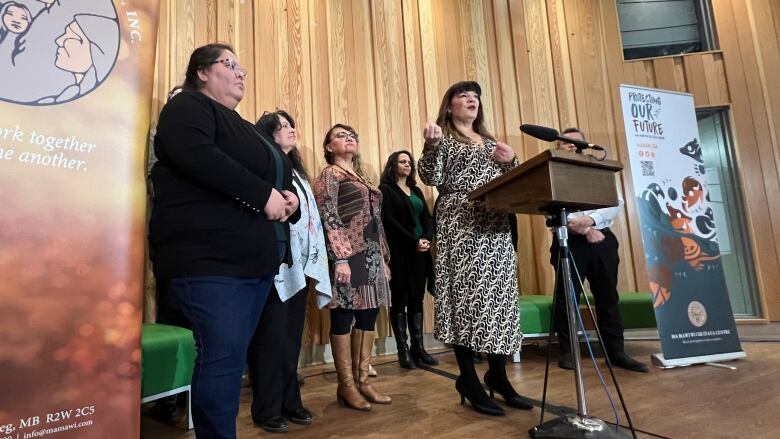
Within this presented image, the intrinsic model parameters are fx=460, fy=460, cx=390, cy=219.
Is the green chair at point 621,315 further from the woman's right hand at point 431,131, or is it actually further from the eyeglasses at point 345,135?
the woman's right hand at point 431,131

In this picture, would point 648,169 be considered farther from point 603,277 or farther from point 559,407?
point 559,407

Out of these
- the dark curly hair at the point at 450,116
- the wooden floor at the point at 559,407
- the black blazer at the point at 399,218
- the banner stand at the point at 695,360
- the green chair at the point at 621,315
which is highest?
the dark curly hair at the point at 450,116

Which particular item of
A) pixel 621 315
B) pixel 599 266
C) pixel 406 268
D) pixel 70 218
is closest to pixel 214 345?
pixel 70 218

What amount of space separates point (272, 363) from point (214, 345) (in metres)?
0.76

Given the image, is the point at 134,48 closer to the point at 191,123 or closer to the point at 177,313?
the point at 191,123

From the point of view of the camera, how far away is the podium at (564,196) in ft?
4.57

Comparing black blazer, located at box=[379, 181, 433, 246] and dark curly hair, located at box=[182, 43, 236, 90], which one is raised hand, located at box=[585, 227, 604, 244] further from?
dark curly hair, located at box=[182, 43, 236, 90]

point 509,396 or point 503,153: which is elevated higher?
point 503,153

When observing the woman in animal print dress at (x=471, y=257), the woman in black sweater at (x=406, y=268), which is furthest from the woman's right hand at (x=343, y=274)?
the woman in black sweater at (x=406, y=268)

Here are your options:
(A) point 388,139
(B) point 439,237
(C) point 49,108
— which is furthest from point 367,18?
(C) point 49,108

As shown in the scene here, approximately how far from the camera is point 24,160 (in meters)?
1.16

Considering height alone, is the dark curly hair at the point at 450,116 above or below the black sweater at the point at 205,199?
above

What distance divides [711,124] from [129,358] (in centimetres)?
505

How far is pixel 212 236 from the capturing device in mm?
1144
